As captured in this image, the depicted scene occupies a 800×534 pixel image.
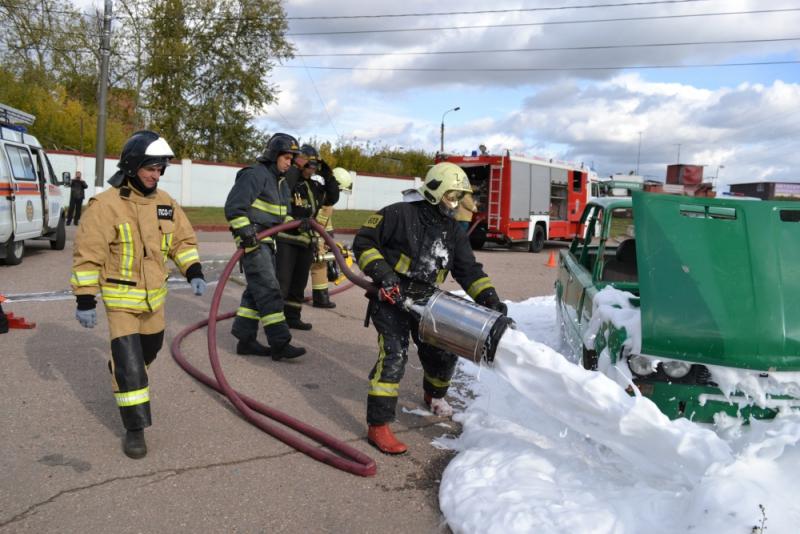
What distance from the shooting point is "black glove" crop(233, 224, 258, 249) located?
5145mm

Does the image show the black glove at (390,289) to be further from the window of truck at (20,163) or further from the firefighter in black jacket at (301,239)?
the window of truck at (20,163)

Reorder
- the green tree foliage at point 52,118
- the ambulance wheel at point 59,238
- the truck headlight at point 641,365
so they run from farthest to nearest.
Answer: the green tree foliage at point 52,118, the ambulance wheel at point 59,238, the truck headlight at point 641,365

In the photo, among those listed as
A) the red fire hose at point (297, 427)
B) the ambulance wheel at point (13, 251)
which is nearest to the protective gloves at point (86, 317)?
the red fire hose at point (297, 427)

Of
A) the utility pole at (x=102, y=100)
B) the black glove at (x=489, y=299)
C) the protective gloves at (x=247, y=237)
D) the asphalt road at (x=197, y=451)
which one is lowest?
the asphalt road at (x=197, y=451)

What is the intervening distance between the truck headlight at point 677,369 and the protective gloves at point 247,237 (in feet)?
10.3

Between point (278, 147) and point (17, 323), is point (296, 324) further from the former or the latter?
point (17, 323)

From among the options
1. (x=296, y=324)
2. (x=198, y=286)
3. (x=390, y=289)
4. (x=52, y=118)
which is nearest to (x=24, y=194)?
(x=296, y=324)

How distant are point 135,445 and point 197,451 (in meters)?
0.34

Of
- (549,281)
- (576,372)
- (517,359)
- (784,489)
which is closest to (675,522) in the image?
(784,489)

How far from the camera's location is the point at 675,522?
104 inches

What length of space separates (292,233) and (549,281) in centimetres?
689

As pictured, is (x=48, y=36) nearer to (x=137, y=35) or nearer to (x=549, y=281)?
(x=137, y=35)

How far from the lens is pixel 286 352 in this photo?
5.60 m

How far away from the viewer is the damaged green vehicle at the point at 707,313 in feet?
11.2
